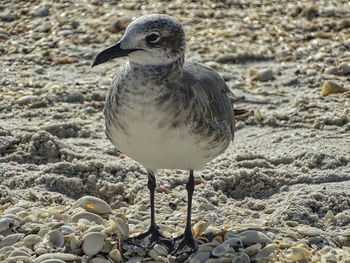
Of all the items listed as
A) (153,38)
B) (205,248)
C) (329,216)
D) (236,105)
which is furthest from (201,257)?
(236,105)

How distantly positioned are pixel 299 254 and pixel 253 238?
32 centimetres

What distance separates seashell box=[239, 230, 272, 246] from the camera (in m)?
4.72

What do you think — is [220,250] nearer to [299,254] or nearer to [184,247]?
[184,247]

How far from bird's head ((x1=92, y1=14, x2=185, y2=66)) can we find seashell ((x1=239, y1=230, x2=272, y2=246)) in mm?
1169

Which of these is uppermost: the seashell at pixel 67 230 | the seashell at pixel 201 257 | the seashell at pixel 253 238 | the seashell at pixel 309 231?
the seashell at pixel 67 230

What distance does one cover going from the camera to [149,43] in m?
4.48

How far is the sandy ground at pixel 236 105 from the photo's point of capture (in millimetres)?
5660

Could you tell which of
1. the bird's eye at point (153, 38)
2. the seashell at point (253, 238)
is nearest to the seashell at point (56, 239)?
the seashell at point (253, 238)

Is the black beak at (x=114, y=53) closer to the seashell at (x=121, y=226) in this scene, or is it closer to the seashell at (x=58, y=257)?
the seashell at (x=121, y=226)

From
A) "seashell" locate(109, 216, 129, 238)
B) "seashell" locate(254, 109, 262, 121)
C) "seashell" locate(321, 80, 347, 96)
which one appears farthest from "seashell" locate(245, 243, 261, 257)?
"seashell" locate(321, 80, 347, 96)

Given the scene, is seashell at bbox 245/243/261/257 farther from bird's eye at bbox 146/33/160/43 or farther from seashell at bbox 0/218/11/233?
seashell at bbox 0/218/11/233

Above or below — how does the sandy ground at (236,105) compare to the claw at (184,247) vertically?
below

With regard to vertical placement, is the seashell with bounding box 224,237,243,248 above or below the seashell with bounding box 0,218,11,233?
below

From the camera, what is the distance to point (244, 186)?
5906 mm
